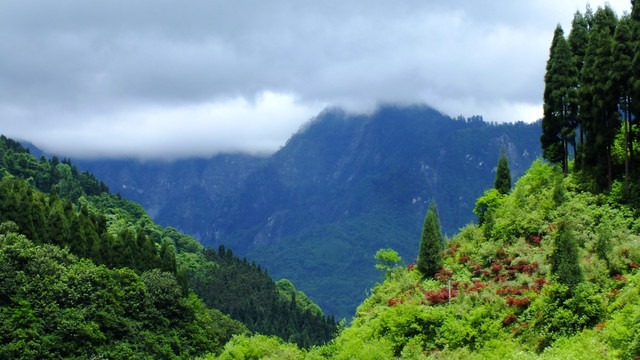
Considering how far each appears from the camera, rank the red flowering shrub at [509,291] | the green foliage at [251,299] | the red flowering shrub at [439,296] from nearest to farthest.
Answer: the red flowering shrub at [509,291], the red flowering shrub at [439,296], the green foliage at [251,299]

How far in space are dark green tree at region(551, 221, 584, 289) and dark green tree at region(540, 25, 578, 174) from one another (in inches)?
892

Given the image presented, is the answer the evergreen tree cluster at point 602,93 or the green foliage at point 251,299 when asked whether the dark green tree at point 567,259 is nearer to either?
the evergreen tree cluster at point 602,93

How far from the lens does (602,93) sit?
4628cm

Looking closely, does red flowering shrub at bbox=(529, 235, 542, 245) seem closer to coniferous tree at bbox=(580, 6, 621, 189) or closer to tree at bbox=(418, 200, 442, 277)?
coniferous tree at bbox=(580, 6, 621, 189)

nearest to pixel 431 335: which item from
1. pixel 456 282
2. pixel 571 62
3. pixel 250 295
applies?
pixel 456 282

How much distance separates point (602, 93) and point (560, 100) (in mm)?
8363

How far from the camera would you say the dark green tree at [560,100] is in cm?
5434

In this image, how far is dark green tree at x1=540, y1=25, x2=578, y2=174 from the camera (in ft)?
178

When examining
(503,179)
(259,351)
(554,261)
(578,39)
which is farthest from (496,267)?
(578,39)

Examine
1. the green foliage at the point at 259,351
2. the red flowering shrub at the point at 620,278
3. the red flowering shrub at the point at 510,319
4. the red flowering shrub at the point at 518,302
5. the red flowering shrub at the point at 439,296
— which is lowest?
the green foliage at the point at 259,351

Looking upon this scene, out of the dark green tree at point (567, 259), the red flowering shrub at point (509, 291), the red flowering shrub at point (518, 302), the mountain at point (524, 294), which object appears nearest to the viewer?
the mountain at point (524, 294)

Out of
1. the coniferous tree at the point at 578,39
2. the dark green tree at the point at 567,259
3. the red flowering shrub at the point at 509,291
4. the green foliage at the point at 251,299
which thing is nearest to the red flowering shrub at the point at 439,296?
the red flowering shrub at the point at 509,291

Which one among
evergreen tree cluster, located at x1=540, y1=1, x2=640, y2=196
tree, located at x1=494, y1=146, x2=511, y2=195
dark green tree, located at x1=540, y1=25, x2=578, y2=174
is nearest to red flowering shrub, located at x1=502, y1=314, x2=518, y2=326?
evergreen tree cluster, located at x1=540, y1=1, x2=640, y2=196

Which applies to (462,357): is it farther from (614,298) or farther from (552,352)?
(614,298)
